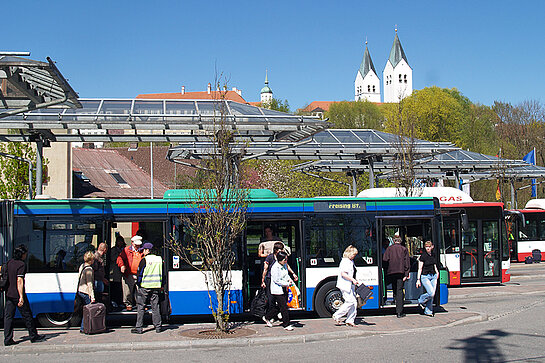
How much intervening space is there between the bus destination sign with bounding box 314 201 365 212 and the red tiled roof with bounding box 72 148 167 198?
38.2 metres

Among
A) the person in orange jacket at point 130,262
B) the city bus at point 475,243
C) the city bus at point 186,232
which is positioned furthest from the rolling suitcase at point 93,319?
the city bus at point 475,243

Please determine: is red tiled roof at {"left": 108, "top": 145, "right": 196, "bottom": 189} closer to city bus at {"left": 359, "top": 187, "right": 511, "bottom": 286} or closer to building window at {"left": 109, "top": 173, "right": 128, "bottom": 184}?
building window at {"left": 109, "top": 173, "right": 128, "bottom": 184}

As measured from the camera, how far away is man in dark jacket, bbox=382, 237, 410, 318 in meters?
15.0

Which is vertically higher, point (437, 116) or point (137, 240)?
point (437, 116)

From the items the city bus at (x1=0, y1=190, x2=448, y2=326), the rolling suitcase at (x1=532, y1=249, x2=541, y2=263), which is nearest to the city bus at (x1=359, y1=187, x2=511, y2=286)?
the city bus at (x1=0, y1=190, x2=448, y2=326)

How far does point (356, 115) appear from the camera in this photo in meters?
105

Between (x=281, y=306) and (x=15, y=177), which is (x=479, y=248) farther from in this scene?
(x=15, y=177)

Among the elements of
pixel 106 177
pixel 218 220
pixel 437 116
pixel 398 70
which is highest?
pixel 398 70

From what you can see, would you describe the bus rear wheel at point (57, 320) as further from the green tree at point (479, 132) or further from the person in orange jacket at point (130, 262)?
the green tree at point (479, 132)

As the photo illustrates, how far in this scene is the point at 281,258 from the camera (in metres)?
13.6

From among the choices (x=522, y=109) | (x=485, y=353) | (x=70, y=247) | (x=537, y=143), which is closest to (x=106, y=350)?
(x=70, y=247)

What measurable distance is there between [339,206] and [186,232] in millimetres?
3567

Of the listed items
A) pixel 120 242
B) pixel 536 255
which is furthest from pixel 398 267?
pixel 536 255

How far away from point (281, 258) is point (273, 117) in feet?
21.4
